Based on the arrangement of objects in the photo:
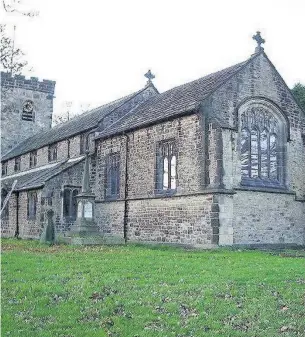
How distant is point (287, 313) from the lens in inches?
309

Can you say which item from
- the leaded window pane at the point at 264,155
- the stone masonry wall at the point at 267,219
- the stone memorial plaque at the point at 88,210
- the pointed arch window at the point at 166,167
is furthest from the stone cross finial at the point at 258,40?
the stone memorial plaque at the point at 88,210

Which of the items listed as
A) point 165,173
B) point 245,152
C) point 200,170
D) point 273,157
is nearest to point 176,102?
point 165,173

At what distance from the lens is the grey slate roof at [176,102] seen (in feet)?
69.0

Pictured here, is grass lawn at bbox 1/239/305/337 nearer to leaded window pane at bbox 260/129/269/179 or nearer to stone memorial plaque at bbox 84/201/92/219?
leaded window pane at bbox 260/129/269/179

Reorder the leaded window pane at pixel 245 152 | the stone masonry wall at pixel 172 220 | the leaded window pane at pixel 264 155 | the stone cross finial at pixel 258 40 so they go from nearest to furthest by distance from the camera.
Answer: the stone masonry wall at pixel 172 220
the leaded window pane at pixel 245 152
the leaded window pane at pixel 264 155
the stone cross finial at pixel 258 40

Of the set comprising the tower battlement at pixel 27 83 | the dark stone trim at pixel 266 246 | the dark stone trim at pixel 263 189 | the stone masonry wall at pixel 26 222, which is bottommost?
the dark stone trim at pixel 266 246

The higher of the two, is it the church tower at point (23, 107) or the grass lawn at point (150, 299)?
the church tower at point (23, 107)

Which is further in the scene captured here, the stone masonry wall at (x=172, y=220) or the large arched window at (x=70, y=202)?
the large arched window at (x=70, y=202)

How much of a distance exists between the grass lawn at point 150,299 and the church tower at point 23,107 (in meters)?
33.2

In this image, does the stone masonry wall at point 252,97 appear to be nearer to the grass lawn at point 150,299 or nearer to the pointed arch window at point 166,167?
the pointed arch window at point 166,167

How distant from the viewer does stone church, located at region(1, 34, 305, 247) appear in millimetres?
19625

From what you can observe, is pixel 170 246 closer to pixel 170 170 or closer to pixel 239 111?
pixel 170 170

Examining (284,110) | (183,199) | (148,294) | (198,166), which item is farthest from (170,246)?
(148,294)

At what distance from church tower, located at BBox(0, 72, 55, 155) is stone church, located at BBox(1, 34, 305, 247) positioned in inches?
688
